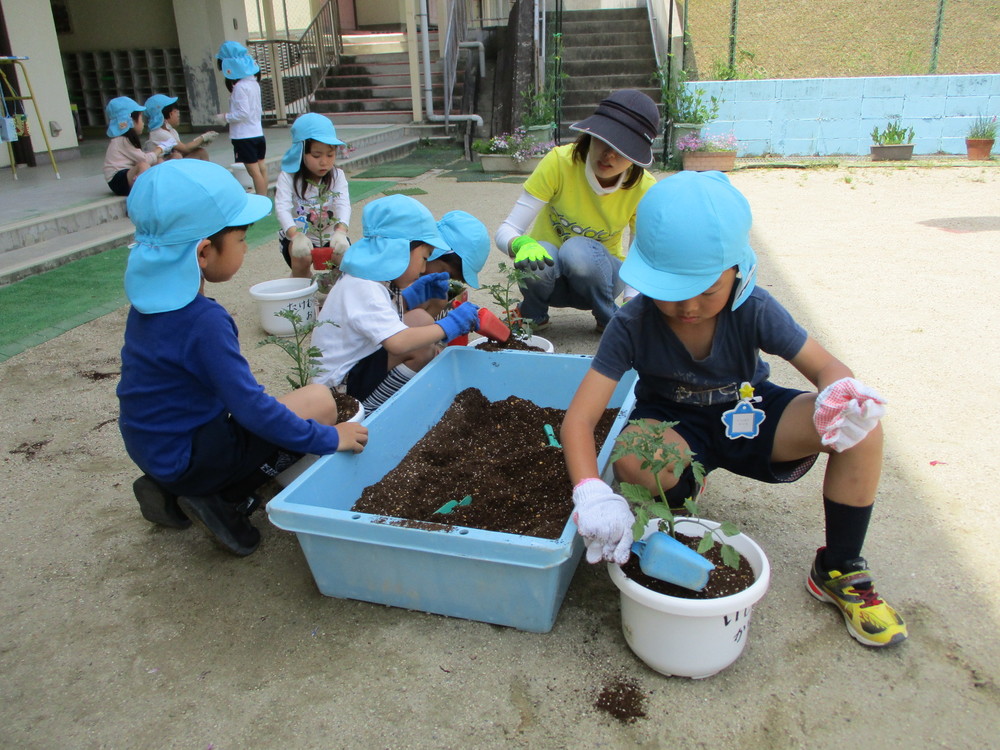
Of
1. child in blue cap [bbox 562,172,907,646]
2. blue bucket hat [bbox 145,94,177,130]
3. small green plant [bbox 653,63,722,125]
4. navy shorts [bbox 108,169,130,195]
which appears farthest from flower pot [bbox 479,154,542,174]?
child in blue cap [bbox 562,172,907,646]

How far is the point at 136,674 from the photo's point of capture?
5.27ft

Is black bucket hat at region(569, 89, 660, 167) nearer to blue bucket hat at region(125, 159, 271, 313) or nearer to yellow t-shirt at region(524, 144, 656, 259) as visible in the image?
yellow t-shirt at region(524, 144, 656, 259)

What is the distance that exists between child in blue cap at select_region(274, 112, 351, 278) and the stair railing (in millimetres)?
8043

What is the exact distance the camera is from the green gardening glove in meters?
2.91

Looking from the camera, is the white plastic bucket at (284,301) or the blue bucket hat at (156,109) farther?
the blue bucket hat at (156,109)

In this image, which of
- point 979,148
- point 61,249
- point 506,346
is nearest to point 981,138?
point 979,148

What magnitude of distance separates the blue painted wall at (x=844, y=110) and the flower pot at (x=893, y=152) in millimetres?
609

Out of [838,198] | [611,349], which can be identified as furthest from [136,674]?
[838,198]

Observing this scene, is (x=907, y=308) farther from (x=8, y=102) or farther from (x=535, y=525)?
(x=8, y=102)

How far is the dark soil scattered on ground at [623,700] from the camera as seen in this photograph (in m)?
1.46

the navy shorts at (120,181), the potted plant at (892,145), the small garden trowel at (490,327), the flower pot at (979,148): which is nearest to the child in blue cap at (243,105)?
the navy shorts at (120,181)

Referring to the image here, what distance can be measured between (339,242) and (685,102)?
6.79 metres

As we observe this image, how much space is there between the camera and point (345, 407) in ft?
7.50

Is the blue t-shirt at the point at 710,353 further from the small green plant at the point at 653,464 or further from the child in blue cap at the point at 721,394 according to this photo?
the small green plant at the point at 653,464
